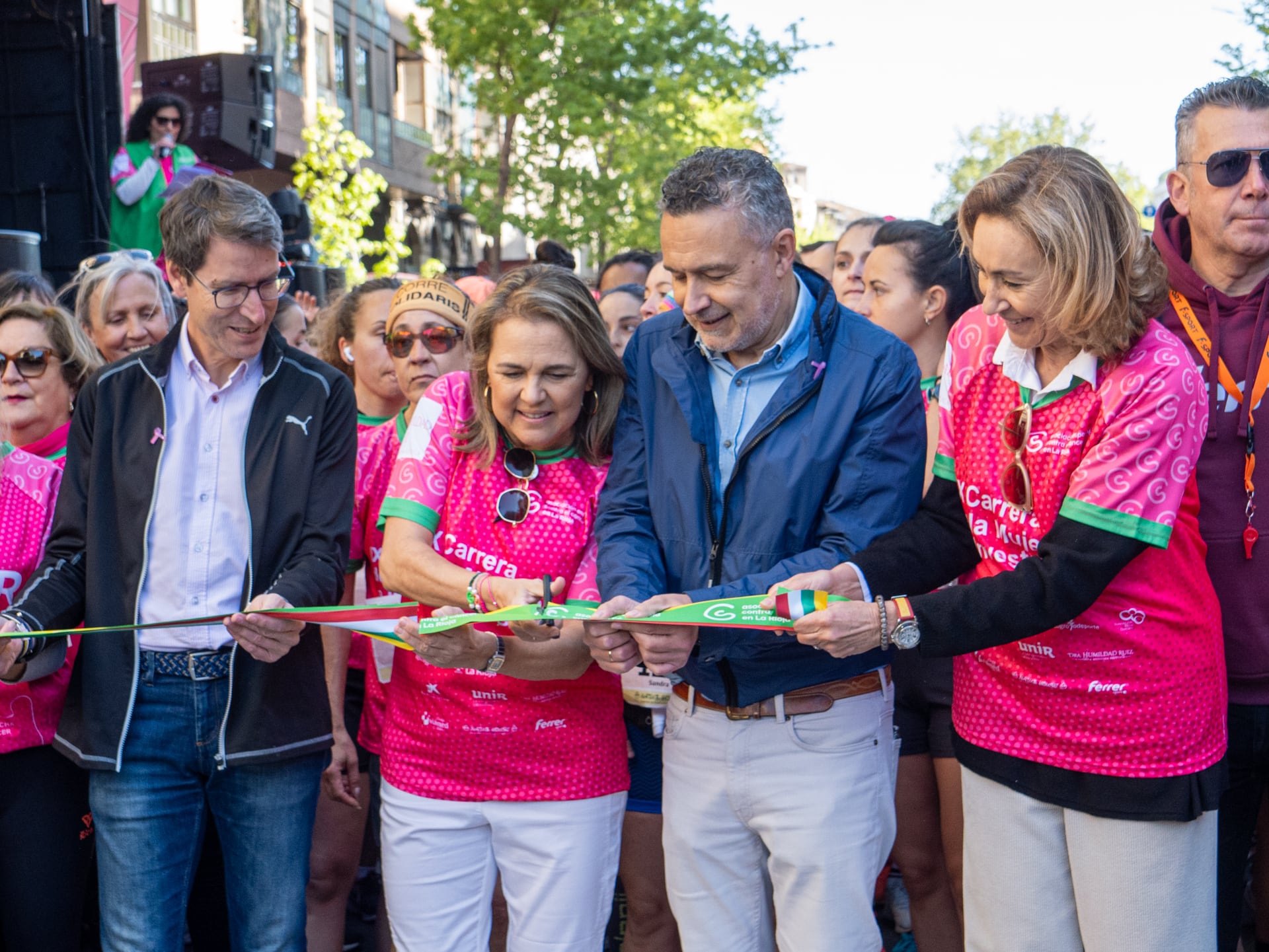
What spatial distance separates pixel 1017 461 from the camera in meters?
2.60

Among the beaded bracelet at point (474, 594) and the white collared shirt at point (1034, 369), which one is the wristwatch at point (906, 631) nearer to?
the white collared shirt at point (1034, 369)

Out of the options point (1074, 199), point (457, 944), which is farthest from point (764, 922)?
point (1074, 199)

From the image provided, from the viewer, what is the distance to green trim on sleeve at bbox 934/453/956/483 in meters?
2.83

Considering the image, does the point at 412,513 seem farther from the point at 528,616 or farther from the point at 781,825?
the point at 781,825

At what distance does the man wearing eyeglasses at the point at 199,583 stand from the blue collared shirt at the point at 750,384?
40.6 inches

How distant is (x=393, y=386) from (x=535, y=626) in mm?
1775

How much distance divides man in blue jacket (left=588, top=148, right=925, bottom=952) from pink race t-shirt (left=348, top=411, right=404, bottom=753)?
100cm

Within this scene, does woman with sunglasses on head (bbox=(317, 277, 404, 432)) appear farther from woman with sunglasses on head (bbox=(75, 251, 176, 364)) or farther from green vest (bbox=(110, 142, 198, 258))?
green vest (bbox=(110, 142, 198, 258))

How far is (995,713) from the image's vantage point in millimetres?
2672

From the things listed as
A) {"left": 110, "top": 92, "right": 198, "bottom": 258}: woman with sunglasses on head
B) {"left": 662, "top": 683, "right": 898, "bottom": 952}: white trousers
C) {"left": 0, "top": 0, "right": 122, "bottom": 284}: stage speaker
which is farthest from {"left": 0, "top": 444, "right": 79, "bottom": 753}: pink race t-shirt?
{"left": 110, "top": 92, "right": 198, "bottom": 258}: woman with sunglasses on head

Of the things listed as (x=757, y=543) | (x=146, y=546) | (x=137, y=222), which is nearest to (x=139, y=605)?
(x=146, y=546)

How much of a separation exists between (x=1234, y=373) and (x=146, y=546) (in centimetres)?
265

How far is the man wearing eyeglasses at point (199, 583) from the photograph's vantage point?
3.04 m

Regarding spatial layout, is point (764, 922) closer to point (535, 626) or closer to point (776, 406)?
point (535, 626)
